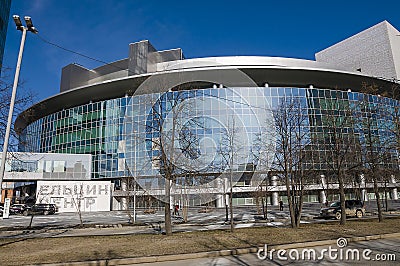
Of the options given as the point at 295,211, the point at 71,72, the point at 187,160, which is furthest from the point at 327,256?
the point at 71,72

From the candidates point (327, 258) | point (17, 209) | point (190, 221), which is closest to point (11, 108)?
point (327, 258)

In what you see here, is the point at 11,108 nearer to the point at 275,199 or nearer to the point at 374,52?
the point at 275,199

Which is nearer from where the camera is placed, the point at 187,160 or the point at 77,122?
the point at 187,160

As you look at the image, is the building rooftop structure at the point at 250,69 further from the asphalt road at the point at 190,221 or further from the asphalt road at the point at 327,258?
the asphalt road at the point at 327,258

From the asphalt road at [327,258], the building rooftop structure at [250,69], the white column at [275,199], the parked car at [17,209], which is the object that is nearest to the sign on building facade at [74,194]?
the parked car at [17,209]

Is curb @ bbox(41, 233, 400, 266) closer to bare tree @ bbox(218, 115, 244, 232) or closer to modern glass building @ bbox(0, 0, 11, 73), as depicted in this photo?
bare tree @ bbox(218, 115, 244, 232)

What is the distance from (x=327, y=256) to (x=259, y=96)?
150 ft

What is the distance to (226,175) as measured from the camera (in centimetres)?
2084

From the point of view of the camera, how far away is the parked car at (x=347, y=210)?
79.8 feet

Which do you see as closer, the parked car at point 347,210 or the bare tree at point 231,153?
the bare tree at point 231,153

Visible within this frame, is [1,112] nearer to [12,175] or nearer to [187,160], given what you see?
[187,160]

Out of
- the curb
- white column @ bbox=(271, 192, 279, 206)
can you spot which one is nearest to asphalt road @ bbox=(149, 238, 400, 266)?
the curb

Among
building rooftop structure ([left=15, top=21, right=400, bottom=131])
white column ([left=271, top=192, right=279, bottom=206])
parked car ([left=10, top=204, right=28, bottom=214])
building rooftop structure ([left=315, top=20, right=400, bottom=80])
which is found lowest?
parked car ([left=10, top=204, right=28, bottom=214])

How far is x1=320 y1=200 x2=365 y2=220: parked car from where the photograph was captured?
24312 mm
